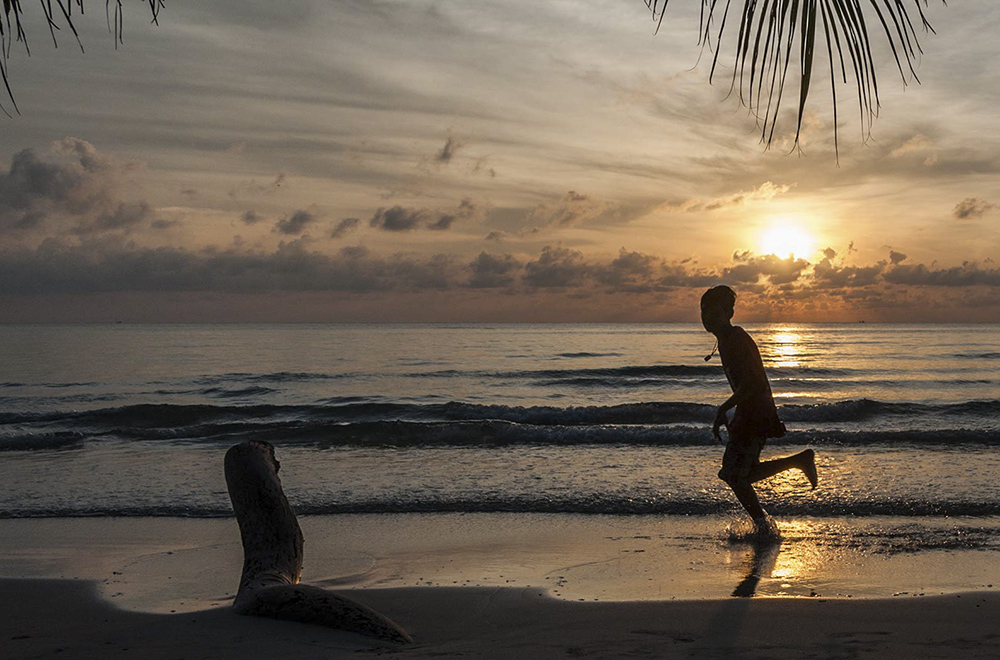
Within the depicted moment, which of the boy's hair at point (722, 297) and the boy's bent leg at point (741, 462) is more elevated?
the boy's hair at point (722, 297)

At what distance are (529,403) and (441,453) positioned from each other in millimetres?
10361

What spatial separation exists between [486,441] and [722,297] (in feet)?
25.9

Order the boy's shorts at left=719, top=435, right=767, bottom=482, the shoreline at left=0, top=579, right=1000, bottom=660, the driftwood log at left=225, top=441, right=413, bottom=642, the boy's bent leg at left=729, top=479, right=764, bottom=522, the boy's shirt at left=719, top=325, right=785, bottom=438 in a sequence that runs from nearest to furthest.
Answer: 1. the shoreline at left=0, top=579, right=1000, bottom=660
2. the driftwood log at left=225, top=441, right=413, bottom=642
3. the boy's shirt at left=719, top=325, right=785, bottom=438
4. the boy's shorts at left=719, top=435, right=767, bottom=482
5. the boy's bent leg at left=729, top=479, right=764, bottom=522

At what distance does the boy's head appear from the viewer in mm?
6156

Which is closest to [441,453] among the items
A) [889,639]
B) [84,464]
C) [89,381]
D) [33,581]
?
[84,464]

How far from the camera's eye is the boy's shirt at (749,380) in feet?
19.8

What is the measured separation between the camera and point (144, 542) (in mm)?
7090

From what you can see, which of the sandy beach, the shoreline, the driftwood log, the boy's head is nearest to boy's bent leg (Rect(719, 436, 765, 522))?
the sandy beach

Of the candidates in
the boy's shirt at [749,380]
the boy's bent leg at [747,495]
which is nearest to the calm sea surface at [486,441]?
the boy's bent leg at [747,495]

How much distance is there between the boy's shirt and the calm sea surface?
179 cm

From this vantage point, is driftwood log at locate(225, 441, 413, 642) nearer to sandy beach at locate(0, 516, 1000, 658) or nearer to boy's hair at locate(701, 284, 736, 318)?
sandy beach at locate(0, 516, 1000, 658)

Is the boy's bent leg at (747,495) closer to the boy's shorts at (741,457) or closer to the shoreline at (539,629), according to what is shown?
the boy's shorts at (741,457)

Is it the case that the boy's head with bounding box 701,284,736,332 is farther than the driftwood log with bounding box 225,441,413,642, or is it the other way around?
the boy's head with bounding box 701,284,736,332

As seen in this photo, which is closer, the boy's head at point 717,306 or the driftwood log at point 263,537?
the driftwood log at point 263,537
